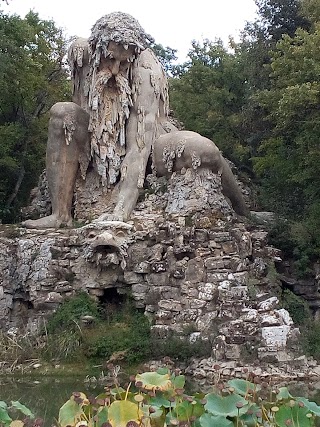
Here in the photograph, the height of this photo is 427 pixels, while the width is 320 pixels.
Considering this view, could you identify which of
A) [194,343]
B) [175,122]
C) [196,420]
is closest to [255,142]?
[175,122]

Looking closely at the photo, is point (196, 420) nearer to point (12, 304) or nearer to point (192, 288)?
point (192, 288)

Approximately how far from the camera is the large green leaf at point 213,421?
11.3 feet

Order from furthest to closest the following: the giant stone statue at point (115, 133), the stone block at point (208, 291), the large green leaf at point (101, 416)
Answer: the giant stone statue at point (115, 133)
the stone block at point (208, 291)
the large green leaf at point (101, 416)

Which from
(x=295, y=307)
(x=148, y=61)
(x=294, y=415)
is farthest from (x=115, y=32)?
(x=294, y=415)

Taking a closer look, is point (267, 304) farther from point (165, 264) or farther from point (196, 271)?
point (165, 264)

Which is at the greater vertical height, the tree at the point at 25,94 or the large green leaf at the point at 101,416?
the tree at the point at 25,94

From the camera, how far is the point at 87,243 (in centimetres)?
1109

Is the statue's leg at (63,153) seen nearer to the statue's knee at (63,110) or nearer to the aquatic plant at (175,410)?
the statue's knee at (63,110)

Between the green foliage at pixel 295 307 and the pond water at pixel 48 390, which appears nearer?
the pond water at pixel 48 390

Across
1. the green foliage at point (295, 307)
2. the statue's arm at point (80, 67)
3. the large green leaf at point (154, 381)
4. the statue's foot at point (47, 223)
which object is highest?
the statue's arm at point (80, 67)

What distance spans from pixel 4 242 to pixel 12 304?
103 centimetres

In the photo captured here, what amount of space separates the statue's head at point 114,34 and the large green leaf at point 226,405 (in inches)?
360

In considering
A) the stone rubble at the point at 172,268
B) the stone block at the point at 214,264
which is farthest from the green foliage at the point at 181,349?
the stone block at the point at 214,264

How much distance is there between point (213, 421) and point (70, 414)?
81 centimetres
